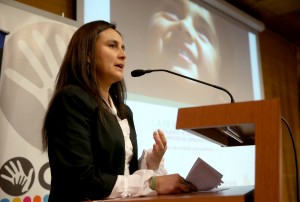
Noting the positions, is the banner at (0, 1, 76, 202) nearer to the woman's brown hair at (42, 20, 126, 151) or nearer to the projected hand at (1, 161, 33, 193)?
the projected hand at (1, 161, 33, 193)

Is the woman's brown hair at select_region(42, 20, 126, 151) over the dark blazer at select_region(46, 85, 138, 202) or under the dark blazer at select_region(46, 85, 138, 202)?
over

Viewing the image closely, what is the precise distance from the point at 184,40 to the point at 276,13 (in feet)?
6.05

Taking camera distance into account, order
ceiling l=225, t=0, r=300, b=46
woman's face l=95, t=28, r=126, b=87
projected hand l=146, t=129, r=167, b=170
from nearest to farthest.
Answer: projected hand l=146, t=129, r=167, b=170, woman's face l=95, t=28, r=126, b=87, ceiling l=225, t=0, r=300, b=46

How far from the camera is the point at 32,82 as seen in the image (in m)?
1.97

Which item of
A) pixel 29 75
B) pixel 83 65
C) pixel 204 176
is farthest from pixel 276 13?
pixel 204 176

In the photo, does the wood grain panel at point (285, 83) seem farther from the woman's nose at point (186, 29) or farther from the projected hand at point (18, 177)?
the projected hand at point (18, 177)

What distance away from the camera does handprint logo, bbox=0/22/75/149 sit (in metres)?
1.87

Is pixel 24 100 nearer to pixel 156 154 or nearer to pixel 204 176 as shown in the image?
pixel 156 154

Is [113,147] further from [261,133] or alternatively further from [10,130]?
[10,130]

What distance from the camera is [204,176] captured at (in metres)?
1.08

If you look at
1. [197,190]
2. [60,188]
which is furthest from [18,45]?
[197,190]

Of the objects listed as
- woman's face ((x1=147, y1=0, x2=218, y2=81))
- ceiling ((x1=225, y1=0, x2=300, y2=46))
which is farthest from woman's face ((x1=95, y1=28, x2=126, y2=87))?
ceiling ((x1=225, y1=0, x2=300, y2=46))

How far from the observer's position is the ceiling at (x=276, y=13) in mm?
4289

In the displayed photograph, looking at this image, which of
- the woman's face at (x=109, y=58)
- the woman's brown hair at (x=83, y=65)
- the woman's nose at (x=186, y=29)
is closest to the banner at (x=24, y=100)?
the woman's brown hair at (x=83, y=65)
